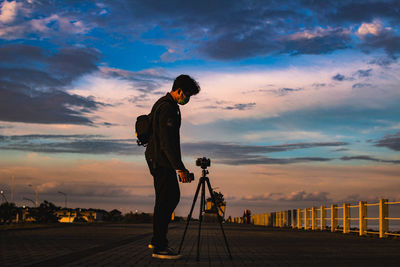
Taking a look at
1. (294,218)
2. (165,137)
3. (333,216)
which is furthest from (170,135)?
(294,218)

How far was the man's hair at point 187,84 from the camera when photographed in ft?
24.8

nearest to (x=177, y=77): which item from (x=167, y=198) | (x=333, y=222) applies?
(x=167, y=198)

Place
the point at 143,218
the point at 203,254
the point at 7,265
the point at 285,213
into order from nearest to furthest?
the point at 7,265, the point at 203,254, the point at 285,213, the point at 143,218

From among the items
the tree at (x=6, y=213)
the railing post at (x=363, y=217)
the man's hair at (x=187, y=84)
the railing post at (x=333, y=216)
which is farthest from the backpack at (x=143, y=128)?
the tree at (x=6, y=213)

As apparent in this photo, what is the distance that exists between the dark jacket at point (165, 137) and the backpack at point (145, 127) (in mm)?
56

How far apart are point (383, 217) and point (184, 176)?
12399 millimetres

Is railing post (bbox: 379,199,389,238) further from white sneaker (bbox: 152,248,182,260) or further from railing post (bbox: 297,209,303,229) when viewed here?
railing post (bbox: 297,209,303,229)

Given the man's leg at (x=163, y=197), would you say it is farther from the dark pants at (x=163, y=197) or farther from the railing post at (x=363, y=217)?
the railing post at (x=363, y=217)

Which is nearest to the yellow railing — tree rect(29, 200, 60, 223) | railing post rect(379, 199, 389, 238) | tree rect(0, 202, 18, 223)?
railing post rect(379, 199, 389, 238)

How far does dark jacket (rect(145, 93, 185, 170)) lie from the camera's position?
23.7 ft

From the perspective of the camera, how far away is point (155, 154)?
7.43 metres

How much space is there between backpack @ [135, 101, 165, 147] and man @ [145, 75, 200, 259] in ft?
0.20

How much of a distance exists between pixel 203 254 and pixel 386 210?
10402 millimetres

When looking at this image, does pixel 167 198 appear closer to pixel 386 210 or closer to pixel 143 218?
pixel 386 210
